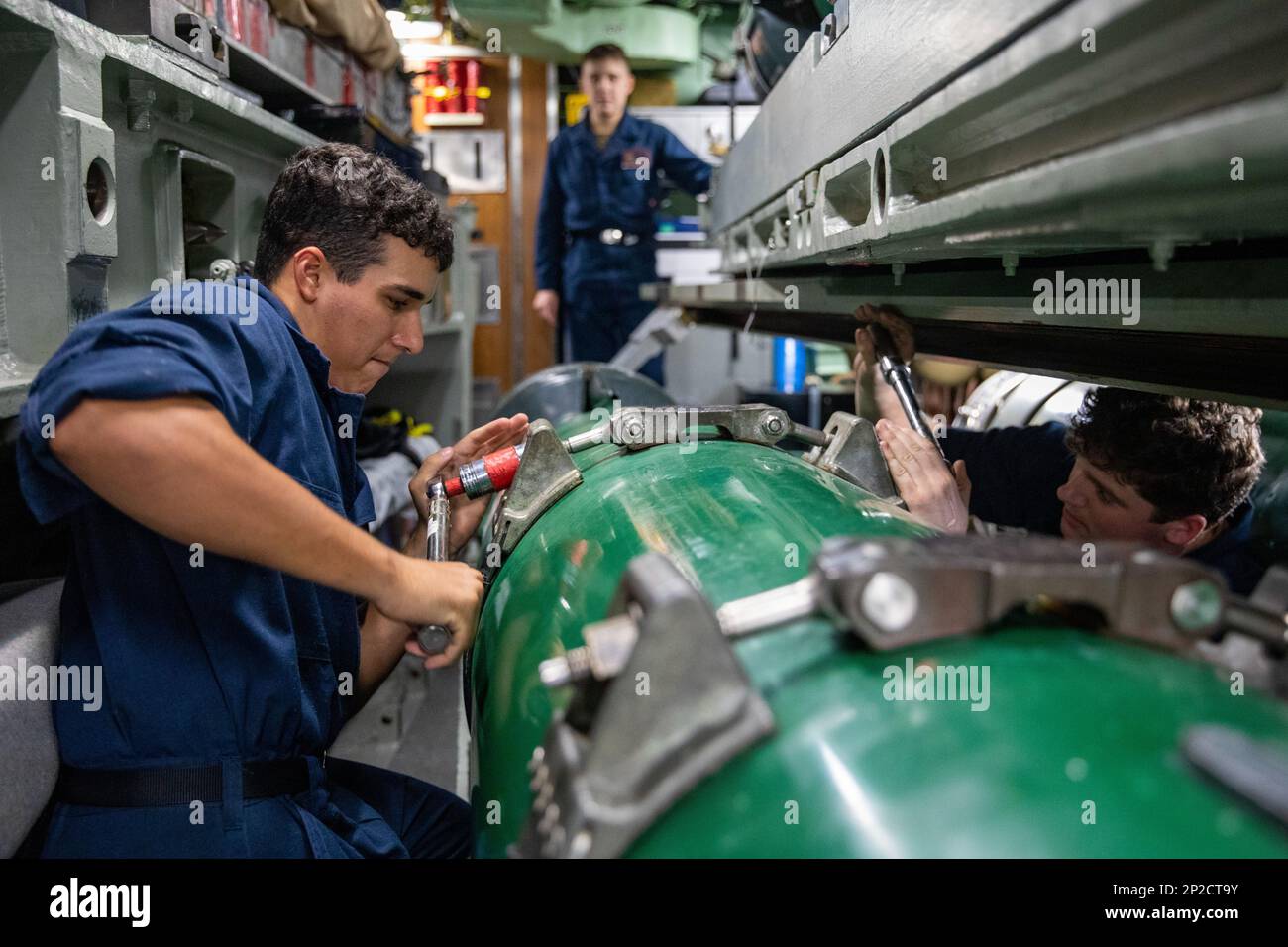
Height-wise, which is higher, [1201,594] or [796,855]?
[1201,594]

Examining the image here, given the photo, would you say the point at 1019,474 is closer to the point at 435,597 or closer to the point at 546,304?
the point at 435,597

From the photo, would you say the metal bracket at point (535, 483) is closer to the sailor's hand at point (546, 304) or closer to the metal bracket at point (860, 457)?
the metal bracket at point (860, 457)

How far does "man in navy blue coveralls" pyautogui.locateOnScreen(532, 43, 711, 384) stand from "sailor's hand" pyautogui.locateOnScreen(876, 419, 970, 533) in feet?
10.2

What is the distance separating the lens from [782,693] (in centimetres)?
69

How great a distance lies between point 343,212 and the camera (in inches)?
51.8

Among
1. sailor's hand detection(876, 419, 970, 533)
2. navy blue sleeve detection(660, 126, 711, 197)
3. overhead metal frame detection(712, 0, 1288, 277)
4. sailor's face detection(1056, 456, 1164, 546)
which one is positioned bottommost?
sailor's face detection(1056, 456, 1164, 546)

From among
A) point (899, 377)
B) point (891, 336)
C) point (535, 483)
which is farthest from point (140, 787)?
point (891, 336)

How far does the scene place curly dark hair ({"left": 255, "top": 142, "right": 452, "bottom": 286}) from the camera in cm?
132

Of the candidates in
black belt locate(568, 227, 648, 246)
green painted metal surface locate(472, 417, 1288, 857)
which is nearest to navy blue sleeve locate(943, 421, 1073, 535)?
green painted metal surface locate(472, 417, 1288, 857)

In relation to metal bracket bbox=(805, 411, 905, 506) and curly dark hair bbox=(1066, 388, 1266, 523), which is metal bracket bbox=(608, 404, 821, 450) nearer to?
metal bracket bbox=(805, 411, 905, 506)

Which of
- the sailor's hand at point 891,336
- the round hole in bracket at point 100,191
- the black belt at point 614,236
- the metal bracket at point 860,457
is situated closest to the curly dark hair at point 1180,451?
the sailor's hand at point 891,336
